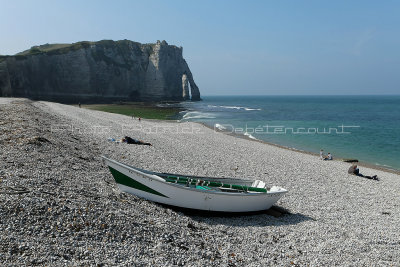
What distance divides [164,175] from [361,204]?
1112 cm

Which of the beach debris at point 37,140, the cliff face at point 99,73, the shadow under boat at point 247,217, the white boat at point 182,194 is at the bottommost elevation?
the shadow under boat at point 247,217

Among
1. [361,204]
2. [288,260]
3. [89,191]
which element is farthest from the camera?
[361,204]

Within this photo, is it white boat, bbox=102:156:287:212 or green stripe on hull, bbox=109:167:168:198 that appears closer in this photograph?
white boat, bbox=102:156:287:212

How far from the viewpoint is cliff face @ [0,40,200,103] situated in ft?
308

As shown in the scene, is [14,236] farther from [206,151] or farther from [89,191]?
[206,151]

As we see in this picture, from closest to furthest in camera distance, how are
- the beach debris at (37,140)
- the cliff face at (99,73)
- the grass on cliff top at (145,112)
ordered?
1. the beach debris at (37,140)
2. the grass on cliff top at (145,112)
3. the cliff face at (99,73)

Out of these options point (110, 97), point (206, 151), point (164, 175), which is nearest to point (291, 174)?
point (206, 151)

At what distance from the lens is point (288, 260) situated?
9281 mm

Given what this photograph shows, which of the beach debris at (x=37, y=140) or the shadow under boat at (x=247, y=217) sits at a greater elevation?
the beach debris at (x=37, y=140)

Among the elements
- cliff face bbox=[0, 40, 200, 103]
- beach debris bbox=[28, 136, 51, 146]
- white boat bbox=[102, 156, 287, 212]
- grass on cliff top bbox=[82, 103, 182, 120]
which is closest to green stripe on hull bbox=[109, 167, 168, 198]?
white boat bbox=[102, 156, 287, 212]

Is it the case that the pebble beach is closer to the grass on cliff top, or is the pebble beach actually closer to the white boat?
the white boat

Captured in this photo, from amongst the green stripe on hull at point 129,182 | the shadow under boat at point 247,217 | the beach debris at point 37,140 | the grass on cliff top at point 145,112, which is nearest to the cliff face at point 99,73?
the grass on cliff top at point 145,112

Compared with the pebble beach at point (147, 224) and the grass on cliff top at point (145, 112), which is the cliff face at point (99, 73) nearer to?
the grass on cliff top at point (145, 112)

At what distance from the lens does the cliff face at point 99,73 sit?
9381cm
